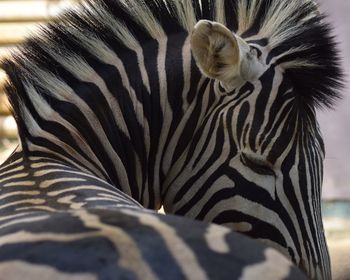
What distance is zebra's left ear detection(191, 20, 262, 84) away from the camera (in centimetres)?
328

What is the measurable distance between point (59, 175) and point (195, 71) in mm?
858

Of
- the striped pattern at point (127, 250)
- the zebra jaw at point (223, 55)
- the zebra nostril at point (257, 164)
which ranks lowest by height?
the zebra nostril at point (257, 164)

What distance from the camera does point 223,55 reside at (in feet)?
11.0

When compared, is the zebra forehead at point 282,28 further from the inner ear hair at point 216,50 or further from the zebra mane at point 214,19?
the inner ear hair at point 216,50

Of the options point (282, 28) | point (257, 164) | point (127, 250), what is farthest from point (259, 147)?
point (127, 250)

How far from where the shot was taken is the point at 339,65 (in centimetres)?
360

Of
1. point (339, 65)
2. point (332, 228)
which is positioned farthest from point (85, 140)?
point (332, 228)

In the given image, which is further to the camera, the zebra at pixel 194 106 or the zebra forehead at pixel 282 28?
the zebra forehead at pixel 282 28

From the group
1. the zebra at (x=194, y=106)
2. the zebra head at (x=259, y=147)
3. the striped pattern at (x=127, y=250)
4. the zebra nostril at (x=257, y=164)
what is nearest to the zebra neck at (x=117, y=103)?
the zebra at (x=194, y=106)

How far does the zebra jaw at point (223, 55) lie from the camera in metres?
3.28

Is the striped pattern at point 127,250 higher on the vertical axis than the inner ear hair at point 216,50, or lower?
lower

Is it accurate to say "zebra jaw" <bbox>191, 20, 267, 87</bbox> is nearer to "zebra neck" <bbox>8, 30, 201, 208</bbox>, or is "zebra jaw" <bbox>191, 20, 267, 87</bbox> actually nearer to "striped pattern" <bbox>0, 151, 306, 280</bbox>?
"zebra neck" <bbox>8, 30, 201, 208</bbox>

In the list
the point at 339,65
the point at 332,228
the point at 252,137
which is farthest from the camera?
the point at 332,228

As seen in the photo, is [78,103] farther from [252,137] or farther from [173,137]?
[252,137]
